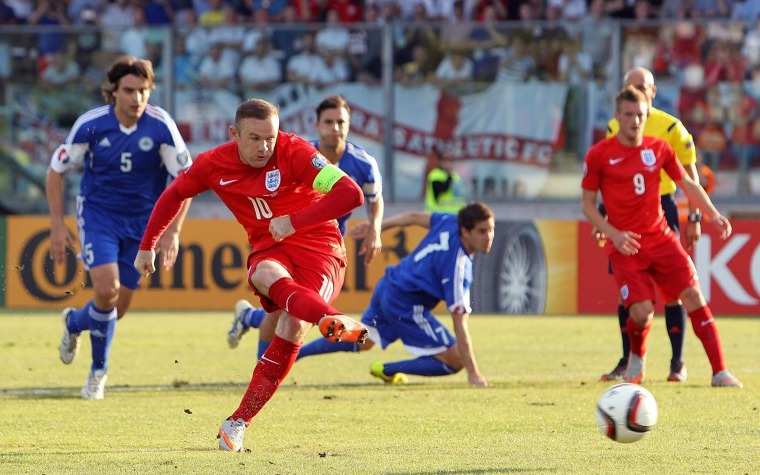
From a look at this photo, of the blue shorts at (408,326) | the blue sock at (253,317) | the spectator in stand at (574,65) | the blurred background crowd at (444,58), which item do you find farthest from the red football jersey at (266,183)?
the spectator in stand at (574,65)

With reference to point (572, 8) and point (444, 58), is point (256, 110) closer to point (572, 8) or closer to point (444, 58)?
point (444, 58)

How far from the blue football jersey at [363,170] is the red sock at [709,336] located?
2397mm

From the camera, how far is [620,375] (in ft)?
32.5

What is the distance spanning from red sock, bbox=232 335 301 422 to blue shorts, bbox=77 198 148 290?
105 inches

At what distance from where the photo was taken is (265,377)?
6.55 meters

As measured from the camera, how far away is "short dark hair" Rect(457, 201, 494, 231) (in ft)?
30.7

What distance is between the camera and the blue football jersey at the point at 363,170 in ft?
29.9

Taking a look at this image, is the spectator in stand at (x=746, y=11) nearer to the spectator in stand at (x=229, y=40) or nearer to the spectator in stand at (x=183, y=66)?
the spectator in stand at (x=229, y=40)

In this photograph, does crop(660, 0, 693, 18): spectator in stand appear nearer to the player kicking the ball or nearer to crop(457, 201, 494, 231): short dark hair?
crop(457, 201, 494, 231): short dark hair

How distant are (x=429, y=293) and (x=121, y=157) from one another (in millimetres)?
2395

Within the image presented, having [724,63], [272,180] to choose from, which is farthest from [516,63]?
[272,180]

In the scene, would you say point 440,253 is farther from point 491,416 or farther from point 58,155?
point 58,155

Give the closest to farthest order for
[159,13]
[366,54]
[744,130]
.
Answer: [744,130]
[366,54]
[159,13]

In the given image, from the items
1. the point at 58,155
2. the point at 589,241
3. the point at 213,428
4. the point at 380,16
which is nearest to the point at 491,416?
the point at 213,428
